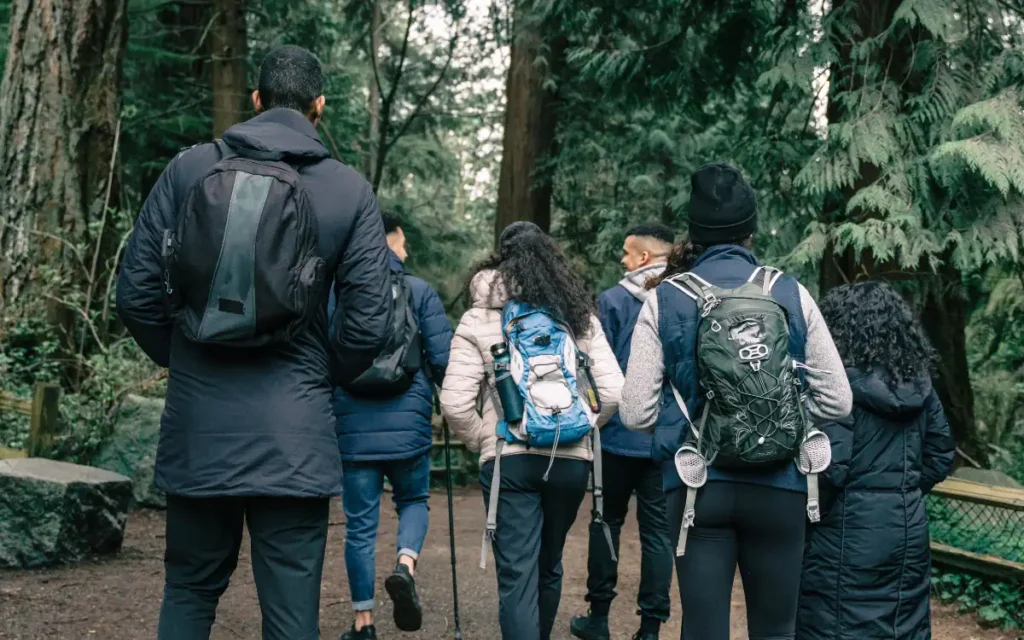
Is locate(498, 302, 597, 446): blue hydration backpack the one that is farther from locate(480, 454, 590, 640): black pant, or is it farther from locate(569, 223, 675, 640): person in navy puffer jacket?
locate(569, 223, 675, 640): person in navy puffer jacket

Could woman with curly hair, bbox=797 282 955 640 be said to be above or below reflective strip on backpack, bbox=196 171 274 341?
below

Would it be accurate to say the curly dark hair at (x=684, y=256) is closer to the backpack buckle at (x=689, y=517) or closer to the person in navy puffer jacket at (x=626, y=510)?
the backpack buckle at (x=689, y=517)

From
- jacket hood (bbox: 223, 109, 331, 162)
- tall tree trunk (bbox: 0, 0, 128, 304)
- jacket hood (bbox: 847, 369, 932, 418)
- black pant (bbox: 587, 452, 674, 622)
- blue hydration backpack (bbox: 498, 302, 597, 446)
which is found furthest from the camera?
tall tree trunk (bbox: 0, 0, 128, 304)

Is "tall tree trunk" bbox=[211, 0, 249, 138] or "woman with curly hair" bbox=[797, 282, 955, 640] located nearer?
"woman with curly hair" bbox=[797, 282, 955, 640]

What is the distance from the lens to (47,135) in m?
9.65

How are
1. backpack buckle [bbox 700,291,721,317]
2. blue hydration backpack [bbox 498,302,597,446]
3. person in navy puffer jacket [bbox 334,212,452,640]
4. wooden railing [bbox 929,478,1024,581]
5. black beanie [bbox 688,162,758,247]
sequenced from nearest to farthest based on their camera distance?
backpack buckle [bbox 700,291,721,317] < black beanie [bbox 688,162,758,247] < blue hydration backpack [bbox 498,302,597,446] < person in navy puffer jacket [bbox 334,212,452,640] < wooden railing [bbox 929,478,1024,581]

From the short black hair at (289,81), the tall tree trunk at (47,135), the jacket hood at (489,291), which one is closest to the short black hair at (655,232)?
the jacket hood at (489,291)

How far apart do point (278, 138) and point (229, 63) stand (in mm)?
11287

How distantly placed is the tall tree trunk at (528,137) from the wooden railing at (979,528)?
817cm

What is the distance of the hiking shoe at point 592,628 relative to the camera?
5738mm

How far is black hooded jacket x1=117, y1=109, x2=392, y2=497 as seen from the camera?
300 centimetres

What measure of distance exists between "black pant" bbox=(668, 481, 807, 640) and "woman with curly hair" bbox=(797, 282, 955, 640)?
83cm

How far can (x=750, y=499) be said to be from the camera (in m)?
3.37

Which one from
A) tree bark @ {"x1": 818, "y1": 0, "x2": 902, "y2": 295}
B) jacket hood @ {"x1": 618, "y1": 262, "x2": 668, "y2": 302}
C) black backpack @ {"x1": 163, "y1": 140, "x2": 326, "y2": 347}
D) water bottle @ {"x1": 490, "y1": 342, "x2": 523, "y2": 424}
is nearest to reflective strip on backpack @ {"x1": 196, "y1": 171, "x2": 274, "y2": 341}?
black backpack @ {"x1": 163, "y1": 140, "x2": 326, "y2": 347}
